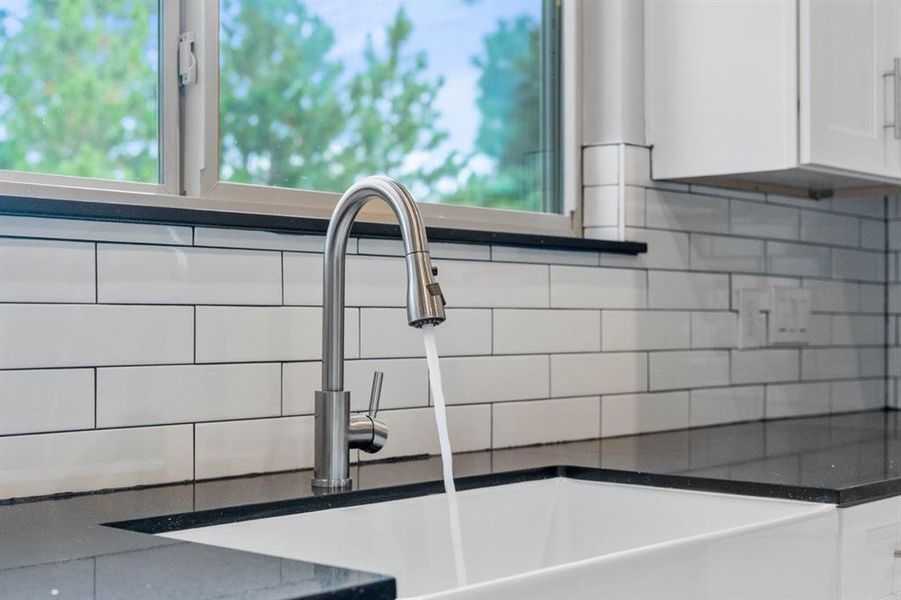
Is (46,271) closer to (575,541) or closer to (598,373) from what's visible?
(575,541)

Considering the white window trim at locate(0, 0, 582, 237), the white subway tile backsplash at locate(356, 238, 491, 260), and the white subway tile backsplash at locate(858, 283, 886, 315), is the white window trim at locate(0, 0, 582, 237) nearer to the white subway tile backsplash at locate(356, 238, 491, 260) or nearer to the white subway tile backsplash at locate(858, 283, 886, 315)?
the white subway tile backsplash at locate(356, 238, 491, 260)

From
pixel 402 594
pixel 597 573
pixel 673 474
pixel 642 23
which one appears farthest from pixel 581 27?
pixel 597 573

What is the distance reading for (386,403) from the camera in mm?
1811

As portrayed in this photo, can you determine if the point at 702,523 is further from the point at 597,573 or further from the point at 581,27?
the point at 581,27

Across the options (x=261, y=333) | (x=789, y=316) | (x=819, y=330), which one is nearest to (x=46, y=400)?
(x=261, y=333)

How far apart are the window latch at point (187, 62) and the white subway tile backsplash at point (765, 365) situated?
4.18ft

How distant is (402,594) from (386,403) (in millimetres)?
364

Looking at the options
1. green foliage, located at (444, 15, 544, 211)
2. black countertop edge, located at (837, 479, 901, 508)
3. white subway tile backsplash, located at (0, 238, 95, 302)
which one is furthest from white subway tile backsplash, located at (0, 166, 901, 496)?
black countertop edge, located at (837, 479, 901, 508)

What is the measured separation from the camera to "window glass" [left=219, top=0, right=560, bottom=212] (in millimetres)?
1791

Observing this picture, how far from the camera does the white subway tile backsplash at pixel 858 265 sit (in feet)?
9.01

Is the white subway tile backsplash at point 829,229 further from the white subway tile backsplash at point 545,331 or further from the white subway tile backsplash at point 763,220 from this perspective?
the white subway tile backsplash at point 545,331

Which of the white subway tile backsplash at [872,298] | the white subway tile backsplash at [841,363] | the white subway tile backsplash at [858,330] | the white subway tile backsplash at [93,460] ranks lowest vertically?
the white subway tile backsplash at [93,460]

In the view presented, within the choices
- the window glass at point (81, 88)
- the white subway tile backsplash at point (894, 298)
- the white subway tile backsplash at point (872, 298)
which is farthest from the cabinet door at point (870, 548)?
the white subway tile backsplash at point (894, 298)

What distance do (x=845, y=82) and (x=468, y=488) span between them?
1.09 metres
